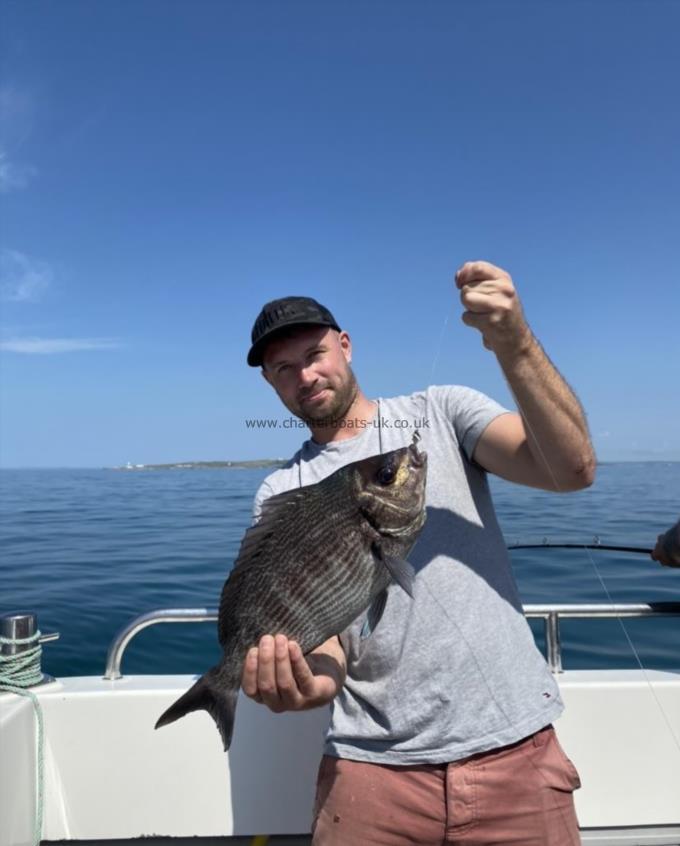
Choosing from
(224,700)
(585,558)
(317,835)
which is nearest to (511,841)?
(317,835)

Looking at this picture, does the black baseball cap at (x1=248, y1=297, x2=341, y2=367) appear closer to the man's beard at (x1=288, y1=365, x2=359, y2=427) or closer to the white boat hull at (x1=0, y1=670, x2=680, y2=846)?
the man's beard at (x1=288, y1=365, x2=359, y2=427)

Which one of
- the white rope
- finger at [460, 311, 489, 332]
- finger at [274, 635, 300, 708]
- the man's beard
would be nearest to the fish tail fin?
finger at [274, 635, 300, 708]

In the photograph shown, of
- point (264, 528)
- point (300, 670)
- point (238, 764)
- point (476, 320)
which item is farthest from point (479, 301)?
point (238, 764)

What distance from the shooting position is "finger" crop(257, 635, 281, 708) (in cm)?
246

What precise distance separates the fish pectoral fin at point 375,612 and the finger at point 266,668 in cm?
45

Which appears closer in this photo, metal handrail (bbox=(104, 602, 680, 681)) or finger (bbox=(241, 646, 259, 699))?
finger (bbox=(241, 646, 259, 699))

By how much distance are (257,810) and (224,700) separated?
64.8 inches

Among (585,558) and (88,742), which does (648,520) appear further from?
(88,742)

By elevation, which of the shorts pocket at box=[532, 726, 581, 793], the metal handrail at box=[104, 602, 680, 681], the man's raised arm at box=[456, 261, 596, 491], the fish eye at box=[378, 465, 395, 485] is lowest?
the shorts pocket at box=[532, 726, 581, 793]

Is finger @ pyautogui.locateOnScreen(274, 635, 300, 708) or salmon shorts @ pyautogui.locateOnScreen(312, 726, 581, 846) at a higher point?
finger @ pyautogui.locateOnScreen(274, 635, 300, 708)

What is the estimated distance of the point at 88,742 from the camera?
3.71 metres

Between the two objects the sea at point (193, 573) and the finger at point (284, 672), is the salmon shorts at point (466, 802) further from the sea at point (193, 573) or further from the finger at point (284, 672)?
the sea at point (193, 573)

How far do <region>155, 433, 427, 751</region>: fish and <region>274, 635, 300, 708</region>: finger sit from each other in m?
0.07

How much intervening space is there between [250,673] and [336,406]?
4.53ft
